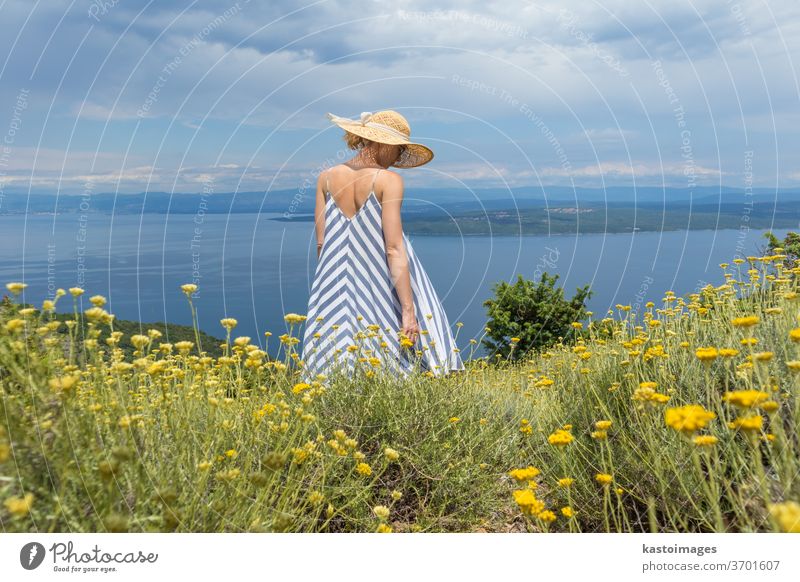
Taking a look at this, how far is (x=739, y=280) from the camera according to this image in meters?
4.31

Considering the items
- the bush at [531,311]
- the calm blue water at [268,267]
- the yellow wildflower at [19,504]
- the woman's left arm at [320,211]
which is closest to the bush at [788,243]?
the bush at [531,311]

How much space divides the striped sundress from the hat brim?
0.30 meters

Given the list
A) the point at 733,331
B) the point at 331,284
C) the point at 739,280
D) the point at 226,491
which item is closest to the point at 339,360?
the point at 331,284

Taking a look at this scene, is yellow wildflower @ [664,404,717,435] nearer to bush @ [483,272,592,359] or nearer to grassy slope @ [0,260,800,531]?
grassy slope @ [0,260,800,531]

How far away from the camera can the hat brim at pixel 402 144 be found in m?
4.54

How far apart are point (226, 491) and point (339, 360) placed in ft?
6.16

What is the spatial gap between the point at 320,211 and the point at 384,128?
34.0 inches

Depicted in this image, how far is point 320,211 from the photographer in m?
4.88

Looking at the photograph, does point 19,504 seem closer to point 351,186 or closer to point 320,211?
point 351,186

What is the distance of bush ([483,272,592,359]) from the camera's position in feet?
42.4

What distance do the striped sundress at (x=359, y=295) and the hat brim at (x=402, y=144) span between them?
0.99ft

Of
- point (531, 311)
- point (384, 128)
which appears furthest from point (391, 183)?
point (531, 311)

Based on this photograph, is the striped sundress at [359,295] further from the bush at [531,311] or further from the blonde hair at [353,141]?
the bush at [531,311]
